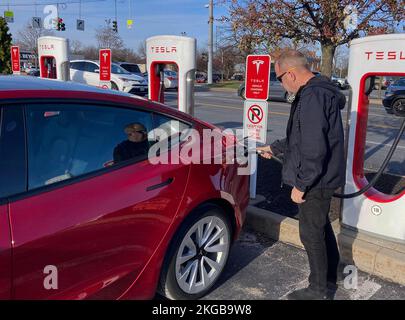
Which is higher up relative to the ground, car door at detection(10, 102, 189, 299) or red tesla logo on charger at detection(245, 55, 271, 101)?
red tesla logo on charger at detection(245, 55, 271, 101)

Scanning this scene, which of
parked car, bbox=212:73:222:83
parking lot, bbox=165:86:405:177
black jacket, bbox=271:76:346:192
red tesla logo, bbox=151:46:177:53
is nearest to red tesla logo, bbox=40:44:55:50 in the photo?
red tesla logo, bbox=151:46:177:53

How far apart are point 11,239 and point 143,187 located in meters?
0.84

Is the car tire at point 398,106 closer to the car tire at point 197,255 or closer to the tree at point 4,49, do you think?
the car tire at point 197,255

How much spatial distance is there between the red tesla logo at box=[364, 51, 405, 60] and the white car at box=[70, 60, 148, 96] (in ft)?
51.2

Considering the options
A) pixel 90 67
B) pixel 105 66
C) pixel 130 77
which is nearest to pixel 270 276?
pixel 105 66

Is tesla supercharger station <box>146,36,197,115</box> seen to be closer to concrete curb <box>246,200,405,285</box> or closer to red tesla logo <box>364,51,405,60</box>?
concrete curb <box>246,200,405,285</box>

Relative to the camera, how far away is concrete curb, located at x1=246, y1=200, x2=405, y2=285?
132 inches

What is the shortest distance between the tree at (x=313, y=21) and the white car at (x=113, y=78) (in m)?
13.6

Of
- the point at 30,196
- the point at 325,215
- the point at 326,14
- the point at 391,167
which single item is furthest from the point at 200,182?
the point at 391,167

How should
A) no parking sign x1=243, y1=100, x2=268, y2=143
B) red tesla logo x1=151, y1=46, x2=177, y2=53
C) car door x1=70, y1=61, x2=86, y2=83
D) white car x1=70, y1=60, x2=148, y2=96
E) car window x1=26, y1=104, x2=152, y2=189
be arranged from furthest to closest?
car door x1=70, y1=61, x2=86, y2=83
white car x1=70, y1=60, x2=148, y2=96
red tesla logo x1=151, y1=46, x2=177, y2=53
no parking sign x1=243, y1=100, x2=268, y2=143
car window x1=26, y1=104, x2=152, y2=189

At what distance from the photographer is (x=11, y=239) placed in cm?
184

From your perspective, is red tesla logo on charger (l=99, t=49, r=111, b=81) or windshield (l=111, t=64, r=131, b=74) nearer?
red tesla logo on charger (l=99, t=49, r=111, b=81)

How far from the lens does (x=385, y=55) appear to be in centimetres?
345

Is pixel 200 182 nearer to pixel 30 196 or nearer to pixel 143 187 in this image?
pixel 143 187
